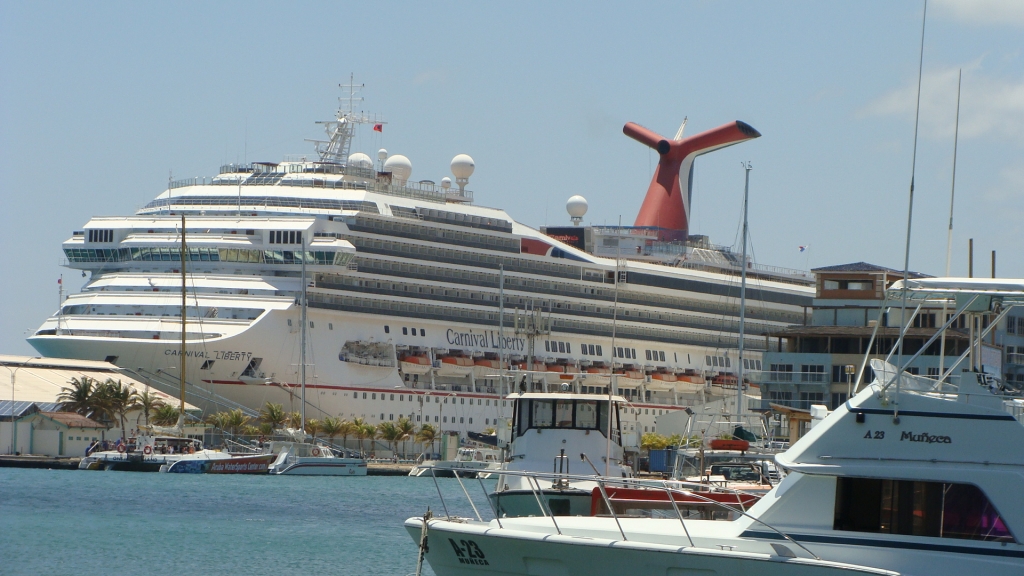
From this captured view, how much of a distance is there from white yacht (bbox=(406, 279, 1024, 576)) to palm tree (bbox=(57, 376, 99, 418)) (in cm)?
5165

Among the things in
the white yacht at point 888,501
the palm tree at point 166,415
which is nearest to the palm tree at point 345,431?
the palm tree at point 166,415

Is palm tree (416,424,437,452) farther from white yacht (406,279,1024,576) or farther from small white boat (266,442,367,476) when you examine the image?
white yacht (406,279,1024,576)

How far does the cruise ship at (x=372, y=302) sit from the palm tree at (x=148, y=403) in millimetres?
1524

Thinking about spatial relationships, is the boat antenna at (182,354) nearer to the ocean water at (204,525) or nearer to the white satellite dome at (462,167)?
the ocean water at (204,525)

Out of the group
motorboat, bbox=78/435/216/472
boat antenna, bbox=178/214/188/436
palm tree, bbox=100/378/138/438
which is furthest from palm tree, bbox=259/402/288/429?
motorboat, bbox=78/435/216/472

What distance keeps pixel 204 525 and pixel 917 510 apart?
23856 mm

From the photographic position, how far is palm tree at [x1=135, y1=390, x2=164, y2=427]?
6588cm

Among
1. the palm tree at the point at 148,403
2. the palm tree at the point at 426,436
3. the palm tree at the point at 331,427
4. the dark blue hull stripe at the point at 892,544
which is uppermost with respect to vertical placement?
the dark blue hull stripe at the point at 892,544

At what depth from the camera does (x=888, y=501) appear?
15.4 metres

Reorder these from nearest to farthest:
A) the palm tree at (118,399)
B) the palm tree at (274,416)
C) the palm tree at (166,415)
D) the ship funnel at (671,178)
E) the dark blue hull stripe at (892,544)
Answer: the dark blue hull stripe at (892,544) → the palm tree at (118,399) → the palm tree at (166,415) → the palm tree at (274,416) → the ship funnel at (671,178)

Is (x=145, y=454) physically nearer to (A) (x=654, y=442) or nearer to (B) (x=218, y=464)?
(B) (x=218, y=464)

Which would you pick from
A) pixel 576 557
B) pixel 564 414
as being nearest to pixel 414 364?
pixel 564 414

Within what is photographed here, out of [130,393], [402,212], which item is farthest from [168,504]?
[402,212]

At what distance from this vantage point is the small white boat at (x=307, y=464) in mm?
61188
